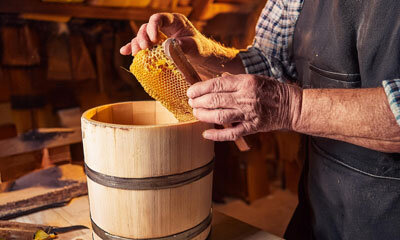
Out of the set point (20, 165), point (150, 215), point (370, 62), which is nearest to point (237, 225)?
point (150, 215)

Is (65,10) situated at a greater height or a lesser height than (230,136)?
greater

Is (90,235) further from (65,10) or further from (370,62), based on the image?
(65,10)

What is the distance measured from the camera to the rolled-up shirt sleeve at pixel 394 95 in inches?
40.0

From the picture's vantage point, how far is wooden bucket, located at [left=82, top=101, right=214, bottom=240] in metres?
1.07

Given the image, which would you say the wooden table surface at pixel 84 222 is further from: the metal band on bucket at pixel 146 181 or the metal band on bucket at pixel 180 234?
the metal band on bucket at pixel 146 181

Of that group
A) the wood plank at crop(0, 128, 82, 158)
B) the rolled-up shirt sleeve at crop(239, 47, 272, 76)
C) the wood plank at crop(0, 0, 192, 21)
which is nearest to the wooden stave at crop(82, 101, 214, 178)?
the rolled-up shirt sleeve at crop(239, 47, 272, 76)

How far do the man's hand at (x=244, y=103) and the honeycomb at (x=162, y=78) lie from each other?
0.53ft

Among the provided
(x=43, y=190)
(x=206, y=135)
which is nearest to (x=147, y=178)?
(x=206, y=135)

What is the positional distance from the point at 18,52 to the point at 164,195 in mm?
3081

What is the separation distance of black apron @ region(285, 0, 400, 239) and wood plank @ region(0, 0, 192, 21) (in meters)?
2.52

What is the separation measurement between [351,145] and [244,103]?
0.57 metres

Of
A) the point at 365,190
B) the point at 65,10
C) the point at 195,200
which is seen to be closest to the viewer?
the point at 195,200

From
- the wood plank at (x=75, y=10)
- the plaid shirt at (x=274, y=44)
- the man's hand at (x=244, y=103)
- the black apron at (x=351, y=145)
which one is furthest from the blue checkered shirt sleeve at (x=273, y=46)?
the wood plank at (x=75, y=10)

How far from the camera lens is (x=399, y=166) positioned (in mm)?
1302
